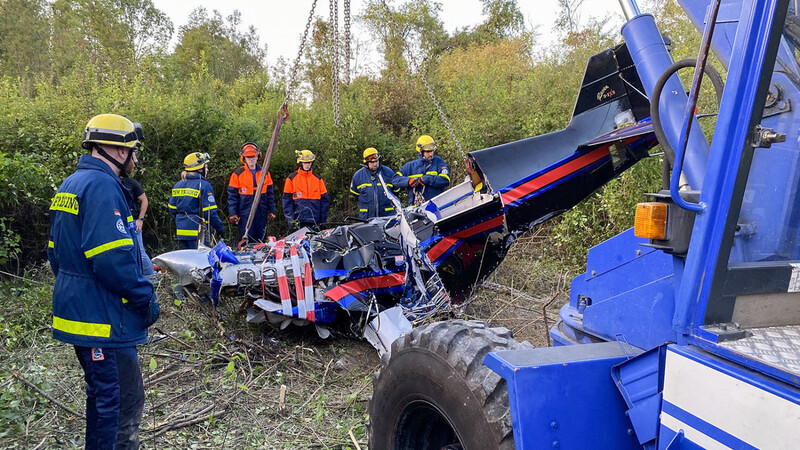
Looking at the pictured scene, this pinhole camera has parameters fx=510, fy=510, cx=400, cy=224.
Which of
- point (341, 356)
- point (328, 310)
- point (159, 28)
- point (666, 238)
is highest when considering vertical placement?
point (159, 28)

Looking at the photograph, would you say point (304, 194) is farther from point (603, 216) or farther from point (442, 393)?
point (442, 393)

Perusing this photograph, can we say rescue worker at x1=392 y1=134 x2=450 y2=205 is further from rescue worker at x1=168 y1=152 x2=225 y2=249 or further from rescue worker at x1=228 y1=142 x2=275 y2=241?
rescue worker at x1=168 y1=152 x2=225 y2=249

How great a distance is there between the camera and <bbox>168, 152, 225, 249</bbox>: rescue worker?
6965 millimetres

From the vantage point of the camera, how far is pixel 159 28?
22.8 m

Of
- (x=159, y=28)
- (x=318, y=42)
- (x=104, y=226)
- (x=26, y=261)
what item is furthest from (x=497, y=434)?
(x=159, y=28)

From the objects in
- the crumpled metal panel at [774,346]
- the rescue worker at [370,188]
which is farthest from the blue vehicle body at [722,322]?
the rescue worker at [370,188]

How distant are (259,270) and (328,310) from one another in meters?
0.74

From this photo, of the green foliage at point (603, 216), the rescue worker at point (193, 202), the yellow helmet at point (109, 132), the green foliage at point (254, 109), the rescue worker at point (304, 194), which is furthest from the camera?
the rescue worker at point (304, 194)

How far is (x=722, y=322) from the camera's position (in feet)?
4.63

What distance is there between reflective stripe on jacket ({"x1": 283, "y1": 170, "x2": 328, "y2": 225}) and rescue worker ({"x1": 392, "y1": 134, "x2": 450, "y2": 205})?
4.44 feet

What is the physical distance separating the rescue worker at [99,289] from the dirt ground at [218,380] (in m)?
0.71

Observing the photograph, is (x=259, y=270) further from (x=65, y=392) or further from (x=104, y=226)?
(x=104, y=226)

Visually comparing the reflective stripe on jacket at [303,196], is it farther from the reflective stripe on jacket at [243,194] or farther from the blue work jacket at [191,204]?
the blue work jacket at [191,204]

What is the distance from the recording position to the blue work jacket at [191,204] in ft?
22.9
